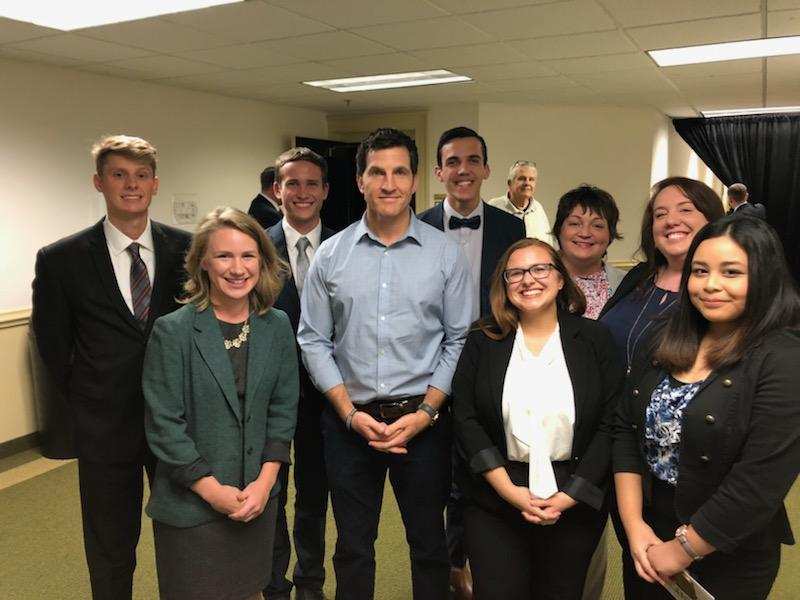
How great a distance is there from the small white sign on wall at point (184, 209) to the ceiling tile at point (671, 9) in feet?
12.6

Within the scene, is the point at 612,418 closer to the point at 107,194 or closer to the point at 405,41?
the point at 107,194

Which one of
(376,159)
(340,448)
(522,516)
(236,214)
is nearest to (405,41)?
(376,159)

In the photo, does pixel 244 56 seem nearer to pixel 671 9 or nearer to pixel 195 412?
pixel 671 9

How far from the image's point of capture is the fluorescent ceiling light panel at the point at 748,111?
23.8 ft

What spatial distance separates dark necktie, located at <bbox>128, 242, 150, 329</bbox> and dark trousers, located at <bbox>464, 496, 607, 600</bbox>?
3.84ft

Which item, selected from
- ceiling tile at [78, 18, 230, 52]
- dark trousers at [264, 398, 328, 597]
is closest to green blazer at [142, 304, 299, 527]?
Answer: dark trousers at [264, 398, 328, 597]

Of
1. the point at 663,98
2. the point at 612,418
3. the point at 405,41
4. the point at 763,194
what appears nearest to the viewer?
the point at 612,418

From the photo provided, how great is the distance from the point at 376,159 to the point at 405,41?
2.25 m

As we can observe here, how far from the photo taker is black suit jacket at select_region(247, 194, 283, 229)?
150 inches

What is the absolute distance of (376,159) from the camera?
6.18 feet

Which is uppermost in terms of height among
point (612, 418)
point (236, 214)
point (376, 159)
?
point (376, 159)

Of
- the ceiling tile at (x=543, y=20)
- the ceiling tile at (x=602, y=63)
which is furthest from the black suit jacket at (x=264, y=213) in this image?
the ceiling tile at (x=602, y=63)

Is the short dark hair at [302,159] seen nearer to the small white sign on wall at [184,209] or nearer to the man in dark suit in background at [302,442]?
the man in dark suit in background at [302,442]

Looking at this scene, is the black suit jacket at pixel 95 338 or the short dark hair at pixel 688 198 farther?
the black suit jacket at pixel 95 338
